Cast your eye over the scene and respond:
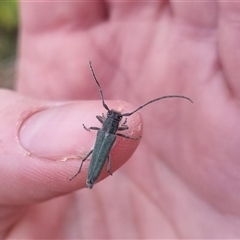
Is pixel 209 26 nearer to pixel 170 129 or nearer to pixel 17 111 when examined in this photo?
pixel 170 129

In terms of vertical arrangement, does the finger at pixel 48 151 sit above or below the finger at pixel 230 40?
below

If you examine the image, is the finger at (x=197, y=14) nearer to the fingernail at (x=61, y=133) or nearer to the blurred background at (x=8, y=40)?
the fingernail at (x=61, y=133)

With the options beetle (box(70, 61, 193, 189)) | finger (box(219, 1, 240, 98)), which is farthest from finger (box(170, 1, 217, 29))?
beetle (box(70, 61, 193, 189))

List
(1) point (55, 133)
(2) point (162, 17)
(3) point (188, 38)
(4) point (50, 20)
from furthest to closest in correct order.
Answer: (4) point (50, 20)
(2) point (162, 17)
(3) point (188, 38)
(1) point (55, 133)

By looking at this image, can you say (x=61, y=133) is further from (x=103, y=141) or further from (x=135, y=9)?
(x=135, y=9)

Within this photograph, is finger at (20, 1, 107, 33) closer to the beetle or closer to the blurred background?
the beetle

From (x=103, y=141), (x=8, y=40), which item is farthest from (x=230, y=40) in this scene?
(x=8, y=40)

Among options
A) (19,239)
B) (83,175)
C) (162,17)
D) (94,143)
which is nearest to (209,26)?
(162,17)

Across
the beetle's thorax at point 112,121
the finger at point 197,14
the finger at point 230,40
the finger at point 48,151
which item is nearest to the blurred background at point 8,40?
the finger at point 197,14
